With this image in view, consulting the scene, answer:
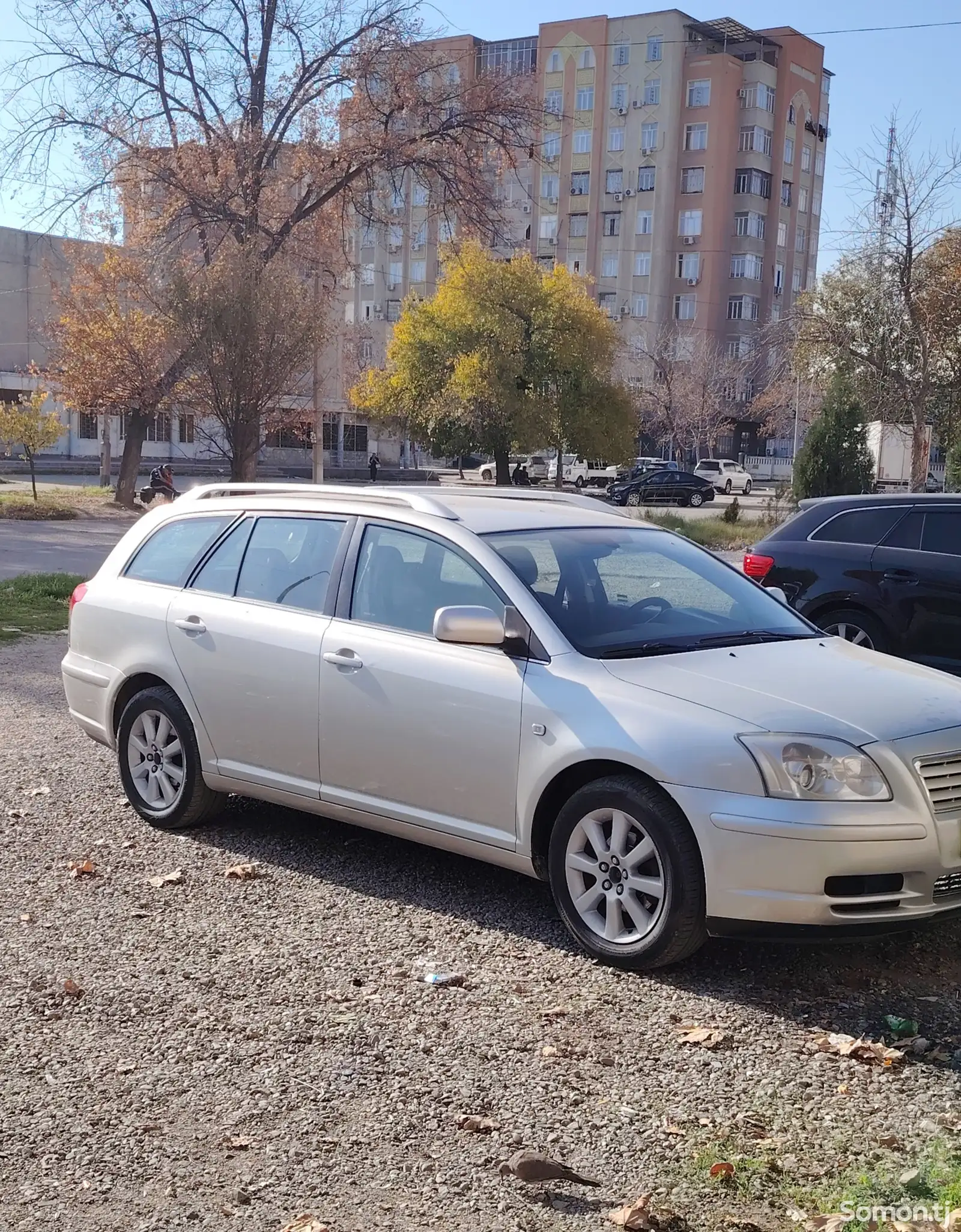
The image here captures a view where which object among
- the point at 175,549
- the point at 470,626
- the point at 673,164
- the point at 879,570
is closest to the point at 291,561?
the point at 175,549

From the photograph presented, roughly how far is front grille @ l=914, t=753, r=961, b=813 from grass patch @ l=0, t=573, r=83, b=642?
9973 mm

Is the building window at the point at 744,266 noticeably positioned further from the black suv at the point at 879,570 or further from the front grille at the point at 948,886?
the front grille at the point at 948,886

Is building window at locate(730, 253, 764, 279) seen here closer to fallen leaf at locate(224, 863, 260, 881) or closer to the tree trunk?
the tree trunk

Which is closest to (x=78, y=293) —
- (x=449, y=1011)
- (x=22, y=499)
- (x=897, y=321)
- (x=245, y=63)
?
(x=22, y=499)

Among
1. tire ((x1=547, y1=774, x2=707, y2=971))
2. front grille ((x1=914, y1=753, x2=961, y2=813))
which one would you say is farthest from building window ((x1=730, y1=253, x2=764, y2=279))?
tire ((x1=547, y1=774, x2=707, y2=971))

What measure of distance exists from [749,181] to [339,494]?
3399 inches

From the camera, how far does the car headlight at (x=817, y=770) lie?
4320 mm

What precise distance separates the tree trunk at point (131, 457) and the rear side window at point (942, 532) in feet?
89.3

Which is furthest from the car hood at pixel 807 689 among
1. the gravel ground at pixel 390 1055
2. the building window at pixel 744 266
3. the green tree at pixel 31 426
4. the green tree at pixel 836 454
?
the building window at pixel 744 266

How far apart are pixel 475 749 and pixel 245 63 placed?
2833cm

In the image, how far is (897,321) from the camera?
3095 cm

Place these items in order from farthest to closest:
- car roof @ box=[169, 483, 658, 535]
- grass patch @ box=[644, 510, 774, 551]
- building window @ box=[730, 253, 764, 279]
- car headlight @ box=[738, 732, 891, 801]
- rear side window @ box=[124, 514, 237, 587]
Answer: building window @ box=[730, 253, 764, 279], grass patch @ box=[644, 510, 774, 551], rear side window @ box=[124, 514, 237, 587], car roof @ box=[169, 483, 658, 535], car headlight @ box=[738, 732, 891, 801]

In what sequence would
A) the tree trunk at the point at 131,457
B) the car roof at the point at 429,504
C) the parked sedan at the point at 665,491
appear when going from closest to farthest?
the car roof at the point at 429,504 → the tree trunk at the point at 131,457 → the parked sedan at the point at 665,491

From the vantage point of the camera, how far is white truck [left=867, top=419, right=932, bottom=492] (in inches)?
1438
